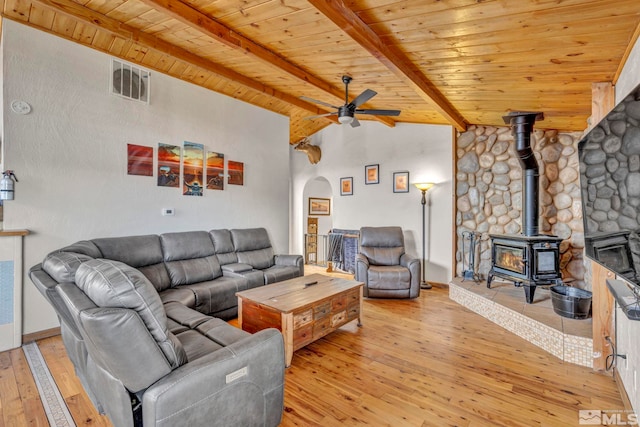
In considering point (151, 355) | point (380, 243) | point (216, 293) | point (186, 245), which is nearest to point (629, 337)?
point (151, 355)

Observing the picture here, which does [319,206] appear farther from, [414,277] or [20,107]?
[20,107]

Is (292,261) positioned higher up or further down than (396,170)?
further down

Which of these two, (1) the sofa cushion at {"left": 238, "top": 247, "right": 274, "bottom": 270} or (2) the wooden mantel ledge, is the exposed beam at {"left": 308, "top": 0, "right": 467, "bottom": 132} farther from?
(2) the wooden mantel ledge

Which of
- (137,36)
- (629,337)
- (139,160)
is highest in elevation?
(137,36)

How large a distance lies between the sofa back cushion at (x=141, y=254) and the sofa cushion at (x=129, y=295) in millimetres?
1971

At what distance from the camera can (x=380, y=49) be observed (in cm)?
248

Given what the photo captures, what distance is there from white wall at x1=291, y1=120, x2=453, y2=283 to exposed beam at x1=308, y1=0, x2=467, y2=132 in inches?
58.6

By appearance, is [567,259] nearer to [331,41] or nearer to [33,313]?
[331,41]

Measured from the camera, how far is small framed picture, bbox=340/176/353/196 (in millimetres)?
6156

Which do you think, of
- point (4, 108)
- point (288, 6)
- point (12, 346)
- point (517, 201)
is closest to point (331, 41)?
point (288, 6)

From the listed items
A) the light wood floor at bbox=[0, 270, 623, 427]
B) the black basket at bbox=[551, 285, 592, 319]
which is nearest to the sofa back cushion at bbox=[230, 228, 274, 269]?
the light wood floor at bbox=[0, 270, 623, 427]

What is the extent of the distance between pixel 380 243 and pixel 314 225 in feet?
10.2

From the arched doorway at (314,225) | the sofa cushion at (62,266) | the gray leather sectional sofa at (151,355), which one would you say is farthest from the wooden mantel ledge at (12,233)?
the arched doorway at (314,225)

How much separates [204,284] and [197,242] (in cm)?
67
